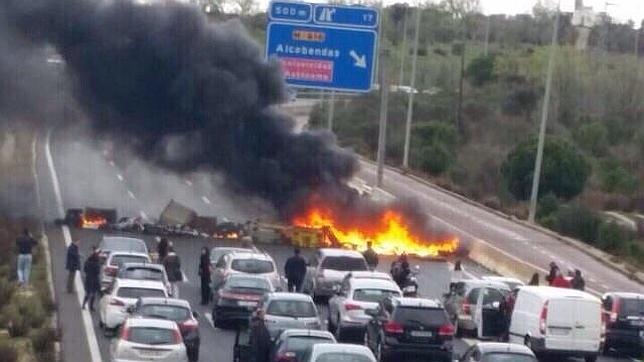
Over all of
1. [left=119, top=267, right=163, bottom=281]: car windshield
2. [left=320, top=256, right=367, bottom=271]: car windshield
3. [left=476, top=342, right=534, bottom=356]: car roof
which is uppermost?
[left=476, top=342, right=534, bottom=356]: car roof

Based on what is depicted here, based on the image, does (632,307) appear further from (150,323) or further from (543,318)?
(150,323)

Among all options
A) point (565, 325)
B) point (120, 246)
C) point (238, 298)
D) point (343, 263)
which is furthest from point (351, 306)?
point (120, 246)

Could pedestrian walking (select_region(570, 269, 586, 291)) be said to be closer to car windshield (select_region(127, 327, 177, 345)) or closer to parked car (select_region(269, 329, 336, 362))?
parked car (select_region(269, 329, 336, 362))

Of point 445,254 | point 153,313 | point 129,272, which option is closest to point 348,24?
point 445,254

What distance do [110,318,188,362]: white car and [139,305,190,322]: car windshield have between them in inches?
83.9

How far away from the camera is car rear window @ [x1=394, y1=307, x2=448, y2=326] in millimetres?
28828

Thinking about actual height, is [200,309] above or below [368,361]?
below

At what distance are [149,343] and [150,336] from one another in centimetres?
18

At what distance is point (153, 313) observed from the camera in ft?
92.6

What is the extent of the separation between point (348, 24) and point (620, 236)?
18.2 meters

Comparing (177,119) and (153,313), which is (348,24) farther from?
(153,313)

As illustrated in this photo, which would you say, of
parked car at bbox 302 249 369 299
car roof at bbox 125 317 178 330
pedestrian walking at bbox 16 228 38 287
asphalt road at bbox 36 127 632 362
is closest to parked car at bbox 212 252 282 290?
asphalt road at bbox 36 127 632 362

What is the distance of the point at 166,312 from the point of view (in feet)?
92.9

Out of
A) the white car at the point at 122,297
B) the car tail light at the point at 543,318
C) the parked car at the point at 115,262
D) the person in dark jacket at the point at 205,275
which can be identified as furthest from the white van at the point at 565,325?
the parked car at the point at 115,262
